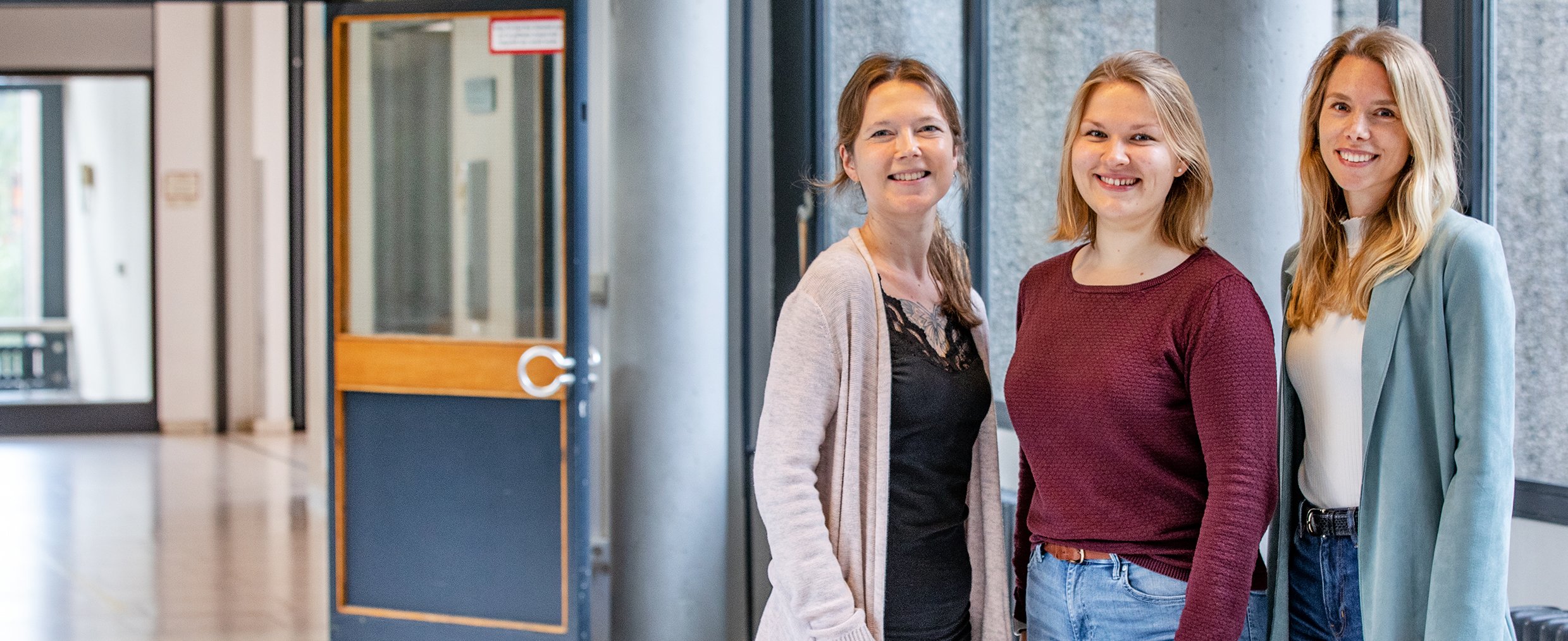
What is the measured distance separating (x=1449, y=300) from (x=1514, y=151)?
0.92 m

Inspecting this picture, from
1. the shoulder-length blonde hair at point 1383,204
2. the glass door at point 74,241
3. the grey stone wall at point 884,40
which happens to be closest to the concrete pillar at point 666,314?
the grey stone wall at point 884,40

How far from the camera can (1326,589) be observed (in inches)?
62.3

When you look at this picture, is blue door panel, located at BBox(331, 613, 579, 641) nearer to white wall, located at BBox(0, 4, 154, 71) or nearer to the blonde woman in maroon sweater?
the blonde woman in maroon sweater

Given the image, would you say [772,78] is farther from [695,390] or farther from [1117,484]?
[1117,484]

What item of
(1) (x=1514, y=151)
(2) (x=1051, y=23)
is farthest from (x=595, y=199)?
(1) (x=1514, y=151)

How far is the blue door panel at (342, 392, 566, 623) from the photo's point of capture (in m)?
3.76

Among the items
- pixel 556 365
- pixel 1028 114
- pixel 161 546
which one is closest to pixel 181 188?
pixel 161 546

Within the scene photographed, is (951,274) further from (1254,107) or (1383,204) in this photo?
(1254,107)

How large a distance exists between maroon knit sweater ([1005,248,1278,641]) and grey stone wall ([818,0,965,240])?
2.14m

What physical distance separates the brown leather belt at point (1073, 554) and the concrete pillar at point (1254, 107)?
90 centimetres

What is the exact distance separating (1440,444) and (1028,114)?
2.17 meters

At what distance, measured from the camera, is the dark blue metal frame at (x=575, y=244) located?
140 inches

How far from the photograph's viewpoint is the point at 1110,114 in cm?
157

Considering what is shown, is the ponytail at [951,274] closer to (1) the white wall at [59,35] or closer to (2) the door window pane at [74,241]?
(1) the white wall at [59,35]
